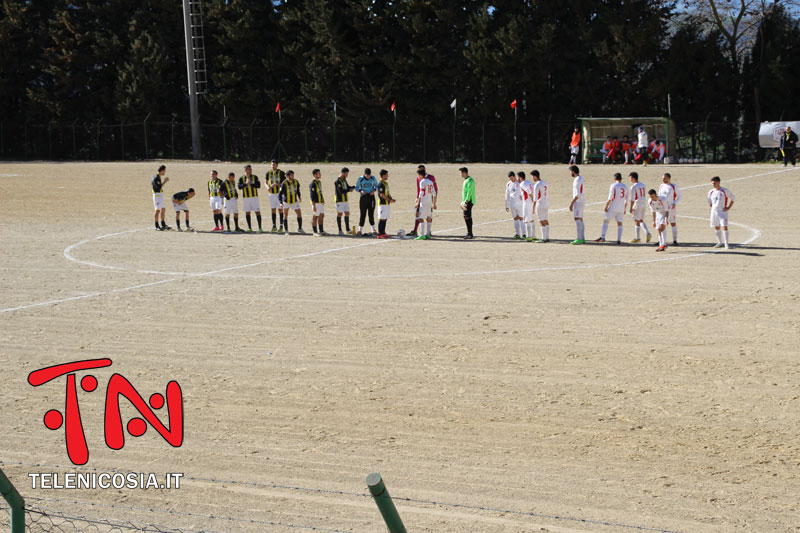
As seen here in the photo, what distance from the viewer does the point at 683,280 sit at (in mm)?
16266

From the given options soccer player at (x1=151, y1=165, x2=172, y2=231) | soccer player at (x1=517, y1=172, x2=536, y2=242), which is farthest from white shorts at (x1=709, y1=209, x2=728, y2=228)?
soccer player at (x1=151, y1=165, x2=172, y2=231)

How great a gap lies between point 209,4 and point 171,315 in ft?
139

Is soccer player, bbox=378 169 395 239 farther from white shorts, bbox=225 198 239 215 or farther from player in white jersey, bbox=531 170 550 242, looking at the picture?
white shorts, bbox=225 198 239 215

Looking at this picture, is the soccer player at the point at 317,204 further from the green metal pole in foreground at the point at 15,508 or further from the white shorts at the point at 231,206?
the green metal pole in foreground at the point at 15,508

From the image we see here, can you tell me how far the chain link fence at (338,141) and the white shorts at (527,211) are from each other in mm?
24857

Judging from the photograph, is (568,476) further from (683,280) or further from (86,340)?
(683,280)

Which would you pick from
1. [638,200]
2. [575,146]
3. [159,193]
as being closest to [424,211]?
[638,200]

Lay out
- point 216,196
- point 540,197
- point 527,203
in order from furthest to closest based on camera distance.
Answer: point 216,196
point 527,203
point 540,197

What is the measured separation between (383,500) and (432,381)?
684 cm

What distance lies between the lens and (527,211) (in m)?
22.4

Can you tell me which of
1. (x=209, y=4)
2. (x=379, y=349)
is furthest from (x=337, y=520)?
(x=209, y=4)

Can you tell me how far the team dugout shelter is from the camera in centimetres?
4294

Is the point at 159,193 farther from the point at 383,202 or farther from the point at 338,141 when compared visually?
the point at 338,141

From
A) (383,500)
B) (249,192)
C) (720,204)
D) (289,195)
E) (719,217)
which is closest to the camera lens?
(383,500)
